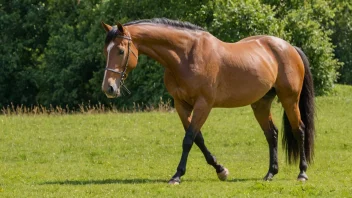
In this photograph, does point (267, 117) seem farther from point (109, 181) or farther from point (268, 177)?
point (109, 181)

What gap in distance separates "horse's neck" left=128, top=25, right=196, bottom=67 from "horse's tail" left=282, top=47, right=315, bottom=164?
2.60m

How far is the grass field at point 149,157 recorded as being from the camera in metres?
12.4

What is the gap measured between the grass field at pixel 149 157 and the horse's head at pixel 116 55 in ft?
4.82

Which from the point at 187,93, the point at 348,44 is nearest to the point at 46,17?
the point at 348,44

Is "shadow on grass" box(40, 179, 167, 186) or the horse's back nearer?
"shadow on grass" box(40, 179, 167, 186)

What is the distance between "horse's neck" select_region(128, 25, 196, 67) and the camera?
12.9m

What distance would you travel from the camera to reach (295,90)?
14195mm

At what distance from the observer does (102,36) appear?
43781 mm

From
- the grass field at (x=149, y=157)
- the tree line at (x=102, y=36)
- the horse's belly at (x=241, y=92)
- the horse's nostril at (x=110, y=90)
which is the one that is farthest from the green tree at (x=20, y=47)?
the horse's nostril at (x=110, y=90)

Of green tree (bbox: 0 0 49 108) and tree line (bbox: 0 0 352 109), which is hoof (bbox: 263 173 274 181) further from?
green tree (bbox: 0 0 49 108)

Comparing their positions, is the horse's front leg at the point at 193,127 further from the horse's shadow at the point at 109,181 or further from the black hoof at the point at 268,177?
the black hoof at the point at 268,177

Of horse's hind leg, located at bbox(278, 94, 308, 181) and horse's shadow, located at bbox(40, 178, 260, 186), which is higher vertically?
horse's hind leg, located at bbox(278, 94, 308, 181)

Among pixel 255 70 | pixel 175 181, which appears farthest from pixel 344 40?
pixel 175 181

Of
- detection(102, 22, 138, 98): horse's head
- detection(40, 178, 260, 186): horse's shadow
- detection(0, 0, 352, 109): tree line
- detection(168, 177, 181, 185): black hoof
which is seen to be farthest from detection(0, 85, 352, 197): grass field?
detection(0, 0, 352, 109): tree line
